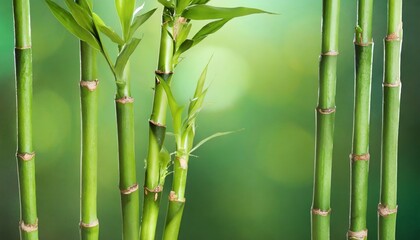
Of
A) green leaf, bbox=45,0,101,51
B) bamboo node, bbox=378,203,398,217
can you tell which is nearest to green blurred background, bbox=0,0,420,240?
bamboo node, bbox=378,203,398,217

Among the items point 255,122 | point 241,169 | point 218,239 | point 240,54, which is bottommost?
point 218,239

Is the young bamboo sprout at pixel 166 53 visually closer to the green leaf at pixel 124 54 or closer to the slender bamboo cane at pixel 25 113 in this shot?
the green leaf at pixel 124 54

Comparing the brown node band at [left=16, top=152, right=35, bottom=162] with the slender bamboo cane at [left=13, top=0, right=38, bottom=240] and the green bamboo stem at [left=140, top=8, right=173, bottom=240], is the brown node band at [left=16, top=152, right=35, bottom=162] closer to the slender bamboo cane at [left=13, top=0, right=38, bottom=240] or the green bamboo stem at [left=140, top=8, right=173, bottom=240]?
the slender bamboo cane at [left=13, top=0, right=38, bottom=240]

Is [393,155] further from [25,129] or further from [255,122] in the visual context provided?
[25,129]

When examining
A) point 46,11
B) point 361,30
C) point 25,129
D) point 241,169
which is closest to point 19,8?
point 25,129

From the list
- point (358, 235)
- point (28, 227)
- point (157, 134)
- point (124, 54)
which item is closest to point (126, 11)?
point (124, 54)

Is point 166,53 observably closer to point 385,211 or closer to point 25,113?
point 25,113
